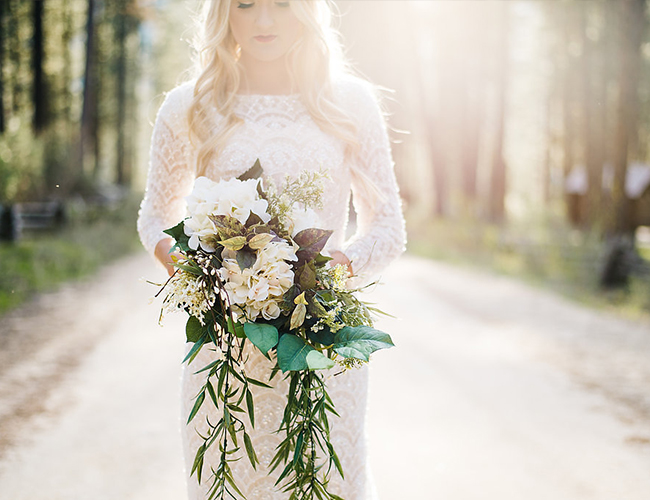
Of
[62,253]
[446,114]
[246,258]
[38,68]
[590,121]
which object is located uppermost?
[38,68]

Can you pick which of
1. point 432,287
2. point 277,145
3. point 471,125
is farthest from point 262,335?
point 471,125

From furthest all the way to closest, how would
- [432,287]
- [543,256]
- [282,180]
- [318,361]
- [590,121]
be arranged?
[590,121] → [543,256] → [432,287] → [282,180] → [318,361]

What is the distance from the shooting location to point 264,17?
2.46 meters

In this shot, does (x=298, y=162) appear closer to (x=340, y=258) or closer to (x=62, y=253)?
(x=340, y=258)

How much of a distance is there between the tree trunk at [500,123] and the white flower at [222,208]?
19560 mm

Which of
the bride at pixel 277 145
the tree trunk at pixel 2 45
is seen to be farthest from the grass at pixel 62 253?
the bride at pixel 277 145

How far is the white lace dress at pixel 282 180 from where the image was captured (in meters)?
2.41

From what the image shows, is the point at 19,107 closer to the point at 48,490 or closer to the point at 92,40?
the point at 92,40

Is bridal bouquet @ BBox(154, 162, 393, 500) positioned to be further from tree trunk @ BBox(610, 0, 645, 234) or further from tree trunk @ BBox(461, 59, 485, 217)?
tree trunk @ BBox(461, 59, 485, 217)

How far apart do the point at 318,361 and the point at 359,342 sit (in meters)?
0.14

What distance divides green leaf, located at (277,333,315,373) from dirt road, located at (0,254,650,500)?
2.29m

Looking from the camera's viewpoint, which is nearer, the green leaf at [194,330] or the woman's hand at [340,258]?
the green leaf at [194,330]

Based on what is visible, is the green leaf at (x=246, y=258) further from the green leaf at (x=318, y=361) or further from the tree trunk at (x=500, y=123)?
the tree trunk at (x=500, y=123)

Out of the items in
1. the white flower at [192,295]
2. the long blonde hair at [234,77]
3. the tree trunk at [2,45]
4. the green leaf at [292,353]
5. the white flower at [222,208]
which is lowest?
the green leaf at [292,353]
